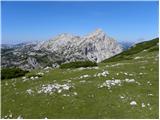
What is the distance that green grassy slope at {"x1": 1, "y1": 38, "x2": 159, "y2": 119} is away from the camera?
23156mm

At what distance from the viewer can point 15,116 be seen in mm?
23578

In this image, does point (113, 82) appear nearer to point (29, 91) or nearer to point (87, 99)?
point (87, 99)

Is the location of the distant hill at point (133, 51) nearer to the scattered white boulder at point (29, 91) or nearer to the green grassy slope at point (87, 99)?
the green grassy slope at point (87, 99)

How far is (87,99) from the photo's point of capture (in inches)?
1013

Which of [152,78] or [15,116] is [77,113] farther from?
[152,78]

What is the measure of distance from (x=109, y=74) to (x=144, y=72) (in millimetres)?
3930

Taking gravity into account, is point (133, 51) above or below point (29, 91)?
below

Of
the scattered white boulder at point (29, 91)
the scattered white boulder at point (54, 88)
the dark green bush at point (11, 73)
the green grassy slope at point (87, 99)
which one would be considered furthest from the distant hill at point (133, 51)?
the scattered white boulder at point (29, 91)

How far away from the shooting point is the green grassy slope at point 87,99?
23.2m

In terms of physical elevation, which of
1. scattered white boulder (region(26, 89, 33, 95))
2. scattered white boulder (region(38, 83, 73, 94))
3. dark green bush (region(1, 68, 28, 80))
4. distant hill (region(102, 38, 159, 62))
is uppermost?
scattered white boulder (region(38, 83, 73, 94))

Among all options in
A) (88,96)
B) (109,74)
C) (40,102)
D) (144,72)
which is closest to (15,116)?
(40,102)

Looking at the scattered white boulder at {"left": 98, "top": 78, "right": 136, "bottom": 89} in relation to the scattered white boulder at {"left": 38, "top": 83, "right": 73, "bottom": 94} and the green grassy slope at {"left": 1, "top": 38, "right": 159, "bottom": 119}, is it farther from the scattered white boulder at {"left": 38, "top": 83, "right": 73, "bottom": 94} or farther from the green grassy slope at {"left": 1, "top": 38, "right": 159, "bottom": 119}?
the scattered white boulder at {"left": 38, "top": 83, "right": 73, "bottom": 94}

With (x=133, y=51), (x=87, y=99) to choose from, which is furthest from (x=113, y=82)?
(x=133, y=51)

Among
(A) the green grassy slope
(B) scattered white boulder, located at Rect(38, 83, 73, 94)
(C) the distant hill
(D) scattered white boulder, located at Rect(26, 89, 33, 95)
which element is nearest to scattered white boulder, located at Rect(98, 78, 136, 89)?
(A) the green grassy slope
